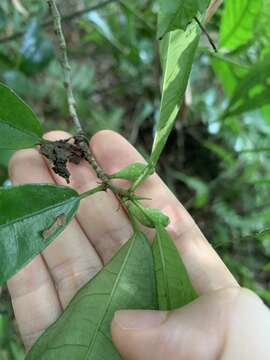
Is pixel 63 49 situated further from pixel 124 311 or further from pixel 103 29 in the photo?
pixel 103 29

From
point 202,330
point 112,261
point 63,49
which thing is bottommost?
point 202,330

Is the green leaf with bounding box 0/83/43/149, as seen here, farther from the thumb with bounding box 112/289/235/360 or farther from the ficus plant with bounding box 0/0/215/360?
the thumb with bounding box 112/289/235/360

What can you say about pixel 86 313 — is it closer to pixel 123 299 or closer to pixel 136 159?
pixel 123 299

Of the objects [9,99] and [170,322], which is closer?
[170,322]

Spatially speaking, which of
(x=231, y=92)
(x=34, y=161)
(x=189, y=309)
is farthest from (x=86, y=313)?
(x=231, y=92)

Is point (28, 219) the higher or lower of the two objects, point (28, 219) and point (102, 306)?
the higher

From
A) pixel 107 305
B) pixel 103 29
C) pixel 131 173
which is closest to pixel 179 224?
pixel 131 173

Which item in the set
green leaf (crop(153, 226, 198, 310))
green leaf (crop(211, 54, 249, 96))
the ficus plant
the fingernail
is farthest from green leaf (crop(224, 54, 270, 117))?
the fingernail
